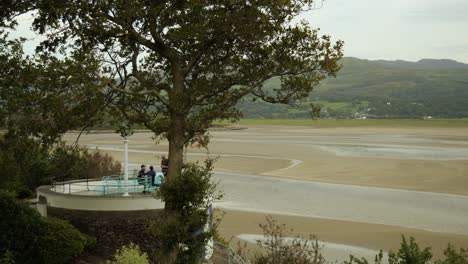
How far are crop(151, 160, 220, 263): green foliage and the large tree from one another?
1.60 meters

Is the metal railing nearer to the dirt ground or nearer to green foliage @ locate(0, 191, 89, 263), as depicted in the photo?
green foliage @ locate(0, 191, 89, 263)

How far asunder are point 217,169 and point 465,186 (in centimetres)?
1872

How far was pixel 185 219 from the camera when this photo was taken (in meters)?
11.0

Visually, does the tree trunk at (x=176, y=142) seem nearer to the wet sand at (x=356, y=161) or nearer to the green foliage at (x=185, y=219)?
the green foliage at (x=185, y=219)

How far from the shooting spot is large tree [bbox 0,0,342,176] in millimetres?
12898

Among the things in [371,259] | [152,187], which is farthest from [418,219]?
[152,187]

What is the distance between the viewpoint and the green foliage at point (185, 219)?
10.9 m

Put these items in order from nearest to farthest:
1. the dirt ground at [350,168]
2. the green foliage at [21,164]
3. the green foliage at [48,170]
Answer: the green foliage at [21,164], the green foliage at [48,170], the dirt ground at [350,168]

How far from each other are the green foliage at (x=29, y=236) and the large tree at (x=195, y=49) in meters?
3.44

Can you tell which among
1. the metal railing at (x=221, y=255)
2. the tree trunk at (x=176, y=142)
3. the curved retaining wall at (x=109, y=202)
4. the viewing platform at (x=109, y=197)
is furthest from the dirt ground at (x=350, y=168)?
the tree trunk at (x=176, y=142)

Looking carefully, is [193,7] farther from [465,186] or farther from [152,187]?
[465,186]

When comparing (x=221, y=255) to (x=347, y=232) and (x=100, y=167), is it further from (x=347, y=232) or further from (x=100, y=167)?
(x=100, y=167)

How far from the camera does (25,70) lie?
11.5 metres

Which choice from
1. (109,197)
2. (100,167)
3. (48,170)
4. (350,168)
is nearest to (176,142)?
(109,197)
